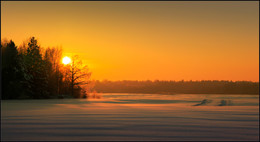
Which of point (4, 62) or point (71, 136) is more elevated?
point (4, 62)

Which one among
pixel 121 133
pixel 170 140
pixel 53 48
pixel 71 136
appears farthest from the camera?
pixel 53 48

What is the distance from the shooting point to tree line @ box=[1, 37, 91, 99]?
5503cm

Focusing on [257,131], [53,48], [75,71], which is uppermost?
[53,48]

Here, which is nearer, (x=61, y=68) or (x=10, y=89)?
(x=10, y=89)

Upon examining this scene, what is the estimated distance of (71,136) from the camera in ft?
35.7

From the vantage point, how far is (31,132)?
38.5ft

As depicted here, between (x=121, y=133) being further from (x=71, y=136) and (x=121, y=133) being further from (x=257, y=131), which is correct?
(x=257, y=131)

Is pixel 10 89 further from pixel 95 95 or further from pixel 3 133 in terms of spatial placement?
pixel 3 133

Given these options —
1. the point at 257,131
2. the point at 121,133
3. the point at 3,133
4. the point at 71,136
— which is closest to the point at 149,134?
the point at 121,133

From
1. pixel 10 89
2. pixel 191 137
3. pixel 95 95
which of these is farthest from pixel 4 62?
pixel 191 137

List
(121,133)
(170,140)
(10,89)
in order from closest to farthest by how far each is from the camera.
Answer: (170,140) → (121,133) → (10,89)

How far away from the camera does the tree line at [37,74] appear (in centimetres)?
5503

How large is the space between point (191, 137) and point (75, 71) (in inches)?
2395

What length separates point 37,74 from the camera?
61.4 m
